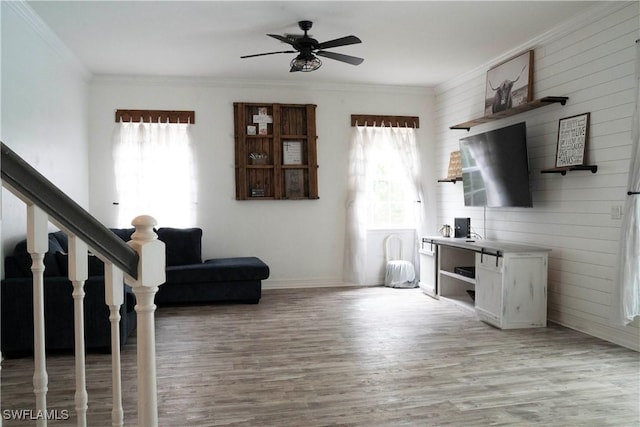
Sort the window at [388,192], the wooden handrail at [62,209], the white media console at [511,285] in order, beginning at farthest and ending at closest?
the window at [388,192]
the white media console at [511,285]
the wooden handrail at [62,209]

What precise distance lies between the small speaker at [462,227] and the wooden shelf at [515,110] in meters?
1.21

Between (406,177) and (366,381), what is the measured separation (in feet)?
14.1

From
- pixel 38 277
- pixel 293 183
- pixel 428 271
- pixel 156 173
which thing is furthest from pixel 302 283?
pixel 38 277

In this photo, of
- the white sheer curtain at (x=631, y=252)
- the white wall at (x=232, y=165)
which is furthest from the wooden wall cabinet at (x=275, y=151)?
the white sheer curtain at (x=631, y=252)

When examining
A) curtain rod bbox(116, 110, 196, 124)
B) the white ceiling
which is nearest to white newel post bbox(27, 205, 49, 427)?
the white ceiling

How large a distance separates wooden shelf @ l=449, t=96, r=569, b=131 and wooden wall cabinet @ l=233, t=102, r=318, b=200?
2041mm

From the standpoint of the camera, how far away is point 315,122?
6.79m

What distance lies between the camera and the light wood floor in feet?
8.91

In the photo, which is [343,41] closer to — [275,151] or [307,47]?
[307,47]

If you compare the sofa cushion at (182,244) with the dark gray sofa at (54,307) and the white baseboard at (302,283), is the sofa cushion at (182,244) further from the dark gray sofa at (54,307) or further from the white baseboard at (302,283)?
the dark gray sofa at (54,307)

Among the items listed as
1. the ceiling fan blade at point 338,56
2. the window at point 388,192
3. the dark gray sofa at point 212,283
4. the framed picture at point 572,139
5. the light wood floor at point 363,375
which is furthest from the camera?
the window at point 388,192

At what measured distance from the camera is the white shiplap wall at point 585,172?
4.00 meters

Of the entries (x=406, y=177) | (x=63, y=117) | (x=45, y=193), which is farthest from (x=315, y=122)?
(x=45, y=193)

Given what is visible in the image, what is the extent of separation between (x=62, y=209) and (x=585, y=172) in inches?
174
